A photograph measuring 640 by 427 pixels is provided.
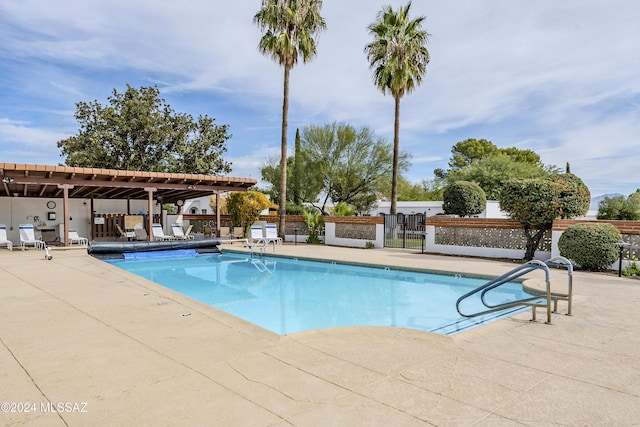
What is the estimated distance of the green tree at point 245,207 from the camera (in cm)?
2088

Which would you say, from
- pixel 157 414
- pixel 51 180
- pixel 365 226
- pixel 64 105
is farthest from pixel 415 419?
pixel 64 105

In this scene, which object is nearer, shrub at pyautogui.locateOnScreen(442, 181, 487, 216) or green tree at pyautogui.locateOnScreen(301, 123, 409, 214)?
shrub at pyautogui.locateOnScreen(442, 181, 487, 216)

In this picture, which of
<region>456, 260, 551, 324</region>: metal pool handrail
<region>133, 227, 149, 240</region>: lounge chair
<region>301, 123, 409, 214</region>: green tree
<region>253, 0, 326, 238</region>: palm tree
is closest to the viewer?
<region>456, 260, 551, 324</region>: metal pool handrail

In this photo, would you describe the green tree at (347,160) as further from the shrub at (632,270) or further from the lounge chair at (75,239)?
the shrub at (632,270)

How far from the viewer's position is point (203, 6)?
524 inches

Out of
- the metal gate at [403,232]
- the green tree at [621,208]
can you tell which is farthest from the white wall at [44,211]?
the green tree at [621,208]

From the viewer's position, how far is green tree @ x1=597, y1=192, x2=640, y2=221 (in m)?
19.7

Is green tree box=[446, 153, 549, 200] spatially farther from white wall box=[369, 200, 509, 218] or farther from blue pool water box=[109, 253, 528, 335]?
blue pool water box=[109, 253, 528, 335]

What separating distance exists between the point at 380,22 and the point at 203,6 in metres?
9.61

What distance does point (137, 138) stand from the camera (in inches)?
1126

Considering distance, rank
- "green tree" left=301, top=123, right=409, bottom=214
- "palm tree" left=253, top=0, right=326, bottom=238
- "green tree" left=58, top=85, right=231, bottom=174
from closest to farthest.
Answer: "palm tree" left=253, top=0, right=326, bottom=238, "green tree" left=301, top=123, right=409, bottom=214, "green tree" left=58, top=85, right=231, bottom=174

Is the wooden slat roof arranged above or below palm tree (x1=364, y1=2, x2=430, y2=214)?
below

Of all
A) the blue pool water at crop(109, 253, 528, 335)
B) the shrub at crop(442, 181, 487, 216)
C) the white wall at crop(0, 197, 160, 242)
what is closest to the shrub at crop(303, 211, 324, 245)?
the blue pool water at crop(109, 253, 528, 335)

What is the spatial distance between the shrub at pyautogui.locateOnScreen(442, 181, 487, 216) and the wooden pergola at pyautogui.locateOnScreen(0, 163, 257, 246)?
10146 mm
